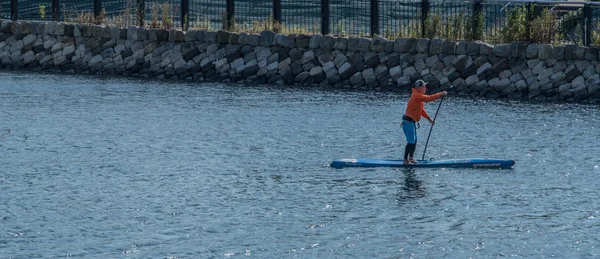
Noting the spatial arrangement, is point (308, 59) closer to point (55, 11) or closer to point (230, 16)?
point (230, 16)

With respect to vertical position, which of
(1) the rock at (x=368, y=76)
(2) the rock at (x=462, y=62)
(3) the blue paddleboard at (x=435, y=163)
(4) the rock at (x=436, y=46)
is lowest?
(3) the blue paddleboard at (x=435, y=163)

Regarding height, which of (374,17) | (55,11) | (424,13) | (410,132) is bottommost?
(410,132)

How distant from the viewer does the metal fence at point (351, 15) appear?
124 ft

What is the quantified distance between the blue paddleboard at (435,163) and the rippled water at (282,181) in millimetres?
146

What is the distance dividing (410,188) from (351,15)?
17.1 metres

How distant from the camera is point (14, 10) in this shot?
156 ft

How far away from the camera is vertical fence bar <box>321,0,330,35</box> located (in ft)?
135

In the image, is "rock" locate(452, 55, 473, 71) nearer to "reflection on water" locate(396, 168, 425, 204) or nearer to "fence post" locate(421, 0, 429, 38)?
"fence post" locate(421, 0, 429, 38)

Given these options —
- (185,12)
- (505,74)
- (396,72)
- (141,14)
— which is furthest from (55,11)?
(505,74)

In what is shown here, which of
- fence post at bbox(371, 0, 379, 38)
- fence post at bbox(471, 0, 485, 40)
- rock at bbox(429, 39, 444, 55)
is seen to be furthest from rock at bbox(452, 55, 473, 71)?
fence post at bbox(371, 0, 379, 38)

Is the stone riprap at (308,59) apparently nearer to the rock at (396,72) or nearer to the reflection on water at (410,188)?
the rock at (396,72)

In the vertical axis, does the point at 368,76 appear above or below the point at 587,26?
below

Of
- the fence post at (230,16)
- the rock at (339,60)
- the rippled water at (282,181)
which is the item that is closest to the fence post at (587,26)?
the rippled water at (282,181)

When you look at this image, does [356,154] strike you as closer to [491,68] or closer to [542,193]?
[542,193]
